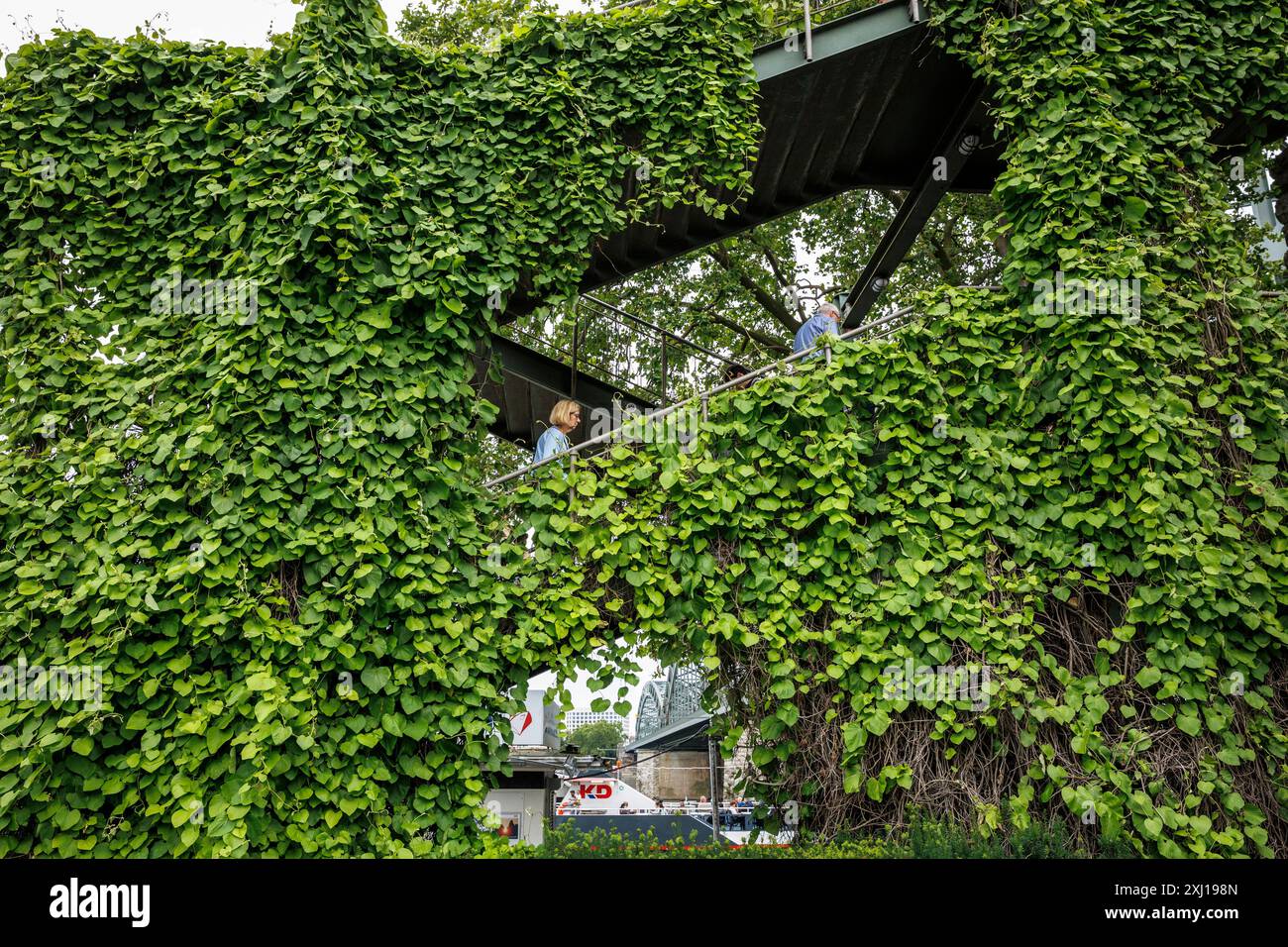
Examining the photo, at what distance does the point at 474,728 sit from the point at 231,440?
265cm

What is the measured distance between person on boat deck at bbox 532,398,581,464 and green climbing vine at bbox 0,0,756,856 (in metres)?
0.74

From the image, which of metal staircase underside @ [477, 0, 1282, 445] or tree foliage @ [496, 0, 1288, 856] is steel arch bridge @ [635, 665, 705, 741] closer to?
metal staircase underside @ [477, 0, 1282, 445]

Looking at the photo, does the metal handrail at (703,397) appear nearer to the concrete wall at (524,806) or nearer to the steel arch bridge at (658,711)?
the concrete wall at (524,806)

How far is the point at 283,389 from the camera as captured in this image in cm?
640

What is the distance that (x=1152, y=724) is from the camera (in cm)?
629

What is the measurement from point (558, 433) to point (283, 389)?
2129 millimetres

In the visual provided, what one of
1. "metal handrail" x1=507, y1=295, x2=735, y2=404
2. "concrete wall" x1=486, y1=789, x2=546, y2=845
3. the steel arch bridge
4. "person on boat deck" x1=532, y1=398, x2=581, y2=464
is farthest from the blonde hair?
the steel arch bridge

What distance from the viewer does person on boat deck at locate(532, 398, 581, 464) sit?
726 cm

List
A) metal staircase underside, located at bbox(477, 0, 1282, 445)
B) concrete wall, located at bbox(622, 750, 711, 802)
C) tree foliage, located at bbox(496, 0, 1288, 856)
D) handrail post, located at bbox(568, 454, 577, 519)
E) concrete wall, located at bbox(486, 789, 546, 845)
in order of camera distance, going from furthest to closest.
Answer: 1. concrete wall, located at bbox(622, 750, 711, 802)
2. concrete wall, located at bbox(486, 789, 546, 845)
3. metal staircase underside, located at bbox(477, 0, 1282, 445)
4. handrail post, located at bbox(568, 454, 577, 519)
5. tree foliage, located at bbox(496, 0, 1288, 856)

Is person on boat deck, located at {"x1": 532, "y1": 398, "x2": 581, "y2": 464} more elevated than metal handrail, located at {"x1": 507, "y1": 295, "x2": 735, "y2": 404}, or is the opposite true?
metal handrail, located at {"x1": 507, "y1": 295, "x2": 735, "y2": 404}

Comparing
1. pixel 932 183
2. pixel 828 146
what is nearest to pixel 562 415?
pixel 828 146

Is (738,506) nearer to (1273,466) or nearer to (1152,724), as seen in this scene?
(1152,724)
